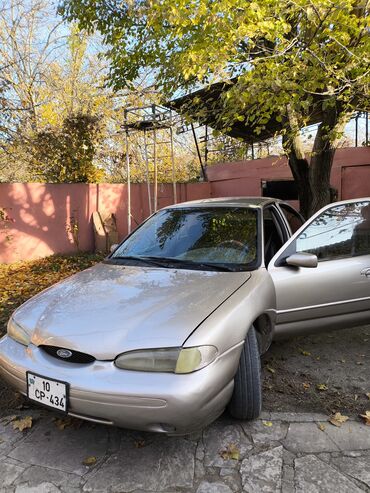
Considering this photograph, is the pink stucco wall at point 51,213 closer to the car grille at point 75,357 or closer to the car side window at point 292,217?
the car side window at point 292,217

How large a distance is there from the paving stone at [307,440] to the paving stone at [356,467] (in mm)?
116

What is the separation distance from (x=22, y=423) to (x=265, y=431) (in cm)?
167

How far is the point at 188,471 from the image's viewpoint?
2.29 m

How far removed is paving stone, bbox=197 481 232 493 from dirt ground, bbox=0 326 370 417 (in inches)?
34.9

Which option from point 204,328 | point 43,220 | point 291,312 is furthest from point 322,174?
point 43,220

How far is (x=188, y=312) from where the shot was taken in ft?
7.83

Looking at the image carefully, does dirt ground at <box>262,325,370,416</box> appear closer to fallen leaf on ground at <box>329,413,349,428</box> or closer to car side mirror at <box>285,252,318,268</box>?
fallen leaf on ground at <box>329,413,349,428</box>

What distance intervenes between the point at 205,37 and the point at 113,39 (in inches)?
103

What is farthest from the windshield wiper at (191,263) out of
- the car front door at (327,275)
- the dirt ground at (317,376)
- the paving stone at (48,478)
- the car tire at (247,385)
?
the paving stone at (48,478)

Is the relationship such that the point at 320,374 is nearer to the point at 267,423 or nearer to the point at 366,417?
the point at 366,417

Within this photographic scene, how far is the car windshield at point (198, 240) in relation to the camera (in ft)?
10.7

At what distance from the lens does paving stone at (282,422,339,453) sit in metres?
2.48

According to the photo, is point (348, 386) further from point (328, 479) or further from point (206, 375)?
point (206, 375)

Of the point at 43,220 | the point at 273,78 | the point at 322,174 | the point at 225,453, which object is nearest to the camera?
the point at 225,453
